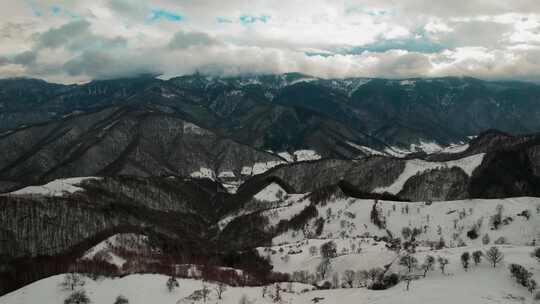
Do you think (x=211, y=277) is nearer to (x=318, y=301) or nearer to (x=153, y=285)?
(x=153, y=285)

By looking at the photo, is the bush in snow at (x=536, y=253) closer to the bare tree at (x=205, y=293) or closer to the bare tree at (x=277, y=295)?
the bare tree at (x=277, y=295)

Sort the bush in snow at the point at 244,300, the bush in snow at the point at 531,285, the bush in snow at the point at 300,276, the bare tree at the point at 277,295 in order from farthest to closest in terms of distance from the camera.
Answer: the bush in snow at the point at 300,276 < the bush in snow at the point at 244,300 < the bare tree at the point at 277,295 < the bush in snow at the point at 531,285

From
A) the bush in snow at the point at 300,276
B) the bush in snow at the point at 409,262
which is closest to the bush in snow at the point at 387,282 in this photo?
the bush in snow at the point at 409,262

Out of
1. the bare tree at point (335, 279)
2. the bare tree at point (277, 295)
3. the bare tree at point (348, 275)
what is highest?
the bare tree at point (277, 295)

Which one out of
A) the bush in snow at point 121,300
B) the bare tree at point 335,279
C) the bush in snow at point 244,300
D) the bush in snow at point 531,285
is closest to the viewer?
the bush in snow at point 531,285

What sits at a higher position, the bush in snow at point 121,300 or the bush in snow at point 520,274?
the bush in snow at point 520,274

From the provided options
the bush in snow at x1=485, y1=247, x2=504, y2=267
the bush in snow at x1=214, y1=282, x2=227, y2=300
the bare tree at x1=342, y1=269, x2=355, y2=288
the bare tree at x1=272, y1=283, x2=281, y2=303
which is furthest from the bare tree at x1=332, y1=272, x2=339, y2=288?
the bush in snow at x1=485, y1=247, x2=504, y2=267

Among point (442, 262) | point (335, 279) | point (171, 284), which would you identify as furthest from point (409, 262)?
point (335, 279)

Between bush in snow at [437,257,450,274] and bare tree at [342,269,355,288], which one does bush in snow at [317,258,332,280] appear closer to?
bare tree at [342,269,355,288]

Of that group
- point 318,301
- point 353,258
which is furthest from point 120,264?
point 318,301

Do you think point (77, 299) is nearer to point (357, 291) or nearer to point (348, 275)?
point (357, 291)
